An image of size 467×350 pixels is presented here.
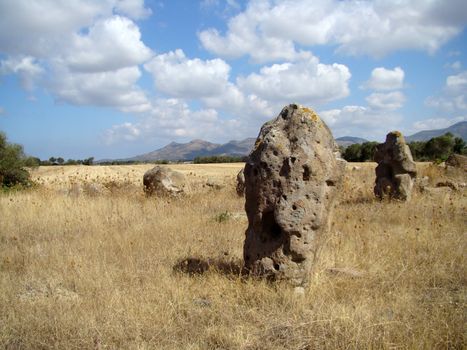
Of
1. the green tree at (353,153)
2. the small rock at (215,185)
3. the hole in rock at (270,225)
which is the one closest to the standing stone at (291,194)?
the hole in rock at (270,225)

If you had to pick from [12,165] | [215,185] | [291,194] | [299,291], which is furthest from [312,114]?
[12,165]

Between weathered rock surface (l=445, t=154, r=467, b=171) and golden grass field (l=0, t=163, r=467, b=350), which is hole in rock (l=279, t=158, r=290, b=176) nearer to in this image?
golden grass field (l=0, t=163, r=467, b=350)

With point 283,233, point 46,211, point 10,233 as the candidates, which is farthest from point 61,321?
point 46,211

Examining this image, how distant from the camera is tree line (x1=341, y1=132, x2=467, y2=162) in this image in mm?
50531

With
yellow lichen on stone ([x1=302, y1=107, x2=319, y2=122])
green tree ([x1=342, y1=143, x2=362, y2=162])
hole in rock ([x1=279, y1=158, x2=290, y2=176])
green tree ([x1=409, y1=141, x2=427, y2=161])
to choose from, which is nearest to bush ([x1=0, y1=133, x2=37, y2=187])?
hole in rock ([x1=279, y1=158, x2=290, y2=176])

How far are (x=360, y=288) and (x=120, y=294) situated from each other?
317 cm

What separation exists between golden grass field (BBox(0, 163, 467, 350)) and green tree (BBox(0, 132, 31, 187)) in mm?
8238

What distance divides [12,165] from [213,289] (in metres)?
15.0

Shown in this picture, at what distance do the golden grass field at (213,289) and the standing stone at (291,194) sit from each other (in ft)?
1.15

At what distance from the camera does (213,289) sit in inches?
211

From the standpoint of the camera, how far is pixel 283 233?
5.40 m

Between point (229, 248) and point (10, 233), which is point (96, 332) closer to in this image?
point (229, 248)

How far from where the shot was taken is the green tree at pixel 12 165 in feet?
55.0

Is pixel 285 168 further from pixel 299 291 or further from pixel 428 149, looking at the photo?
pixel 428 149
